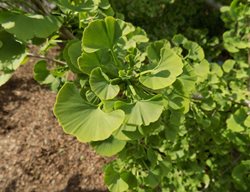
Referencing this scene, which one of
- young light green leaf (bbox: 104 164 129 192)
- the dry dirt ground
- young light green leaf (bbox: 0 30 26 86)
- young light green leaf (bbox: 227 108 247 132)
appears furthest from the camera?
the dry dirt ground

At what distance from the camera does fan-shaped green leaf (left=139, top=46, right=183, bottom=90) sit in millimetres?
826

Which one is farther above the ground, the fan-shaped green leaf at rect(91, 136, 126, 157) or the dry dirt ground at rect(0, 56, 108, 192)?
the fan-shaped green leaf at rect(91, 136, 126, 157)

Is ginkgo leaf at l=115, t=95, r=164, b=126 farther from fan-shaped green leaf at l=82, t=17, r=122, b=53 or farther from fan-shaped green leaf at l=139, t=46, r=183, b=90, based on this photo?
fan-shaped green leaf at l=82, t=17, r=122, b=53

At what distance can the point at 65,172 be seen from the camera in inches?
93.1

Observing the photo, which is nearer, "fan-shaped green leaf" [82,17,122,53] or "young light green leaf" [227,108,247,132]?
"fan-shaped green leaf" [82,17,122,53]

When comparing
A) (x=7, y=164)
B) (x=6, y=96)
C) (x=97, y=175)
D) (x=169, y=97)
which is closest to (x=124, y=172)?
(x=169, y=97)

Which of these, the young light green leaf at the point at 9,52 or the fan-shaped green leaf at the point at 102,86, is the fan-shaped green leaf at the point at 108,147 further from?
the young light green leaf at the point at 9,52

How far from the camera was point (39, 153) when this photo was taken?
2.43 m

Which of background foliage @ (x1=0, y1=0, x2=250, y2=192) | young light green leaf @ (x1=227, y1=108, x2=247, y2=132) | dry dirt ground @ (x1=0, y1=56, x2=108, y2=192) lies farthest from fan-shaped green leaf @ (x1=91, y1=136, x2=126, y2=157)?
dry dirt ground @ (x1=0, y1=56, x2=108, y2=192)

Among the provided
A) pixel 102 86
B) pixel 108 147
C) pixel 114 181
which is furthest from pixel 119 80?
pixel 114 181

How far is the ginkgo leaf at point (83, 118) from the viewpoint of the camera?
0.78m

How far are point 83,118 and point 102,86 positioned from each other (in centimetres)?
8

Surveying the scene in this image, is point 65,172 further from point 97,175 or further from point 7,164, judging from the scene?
point 7,164

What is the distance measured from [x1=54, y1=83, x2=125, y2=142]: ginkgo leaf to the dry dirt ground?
1.56 metres
